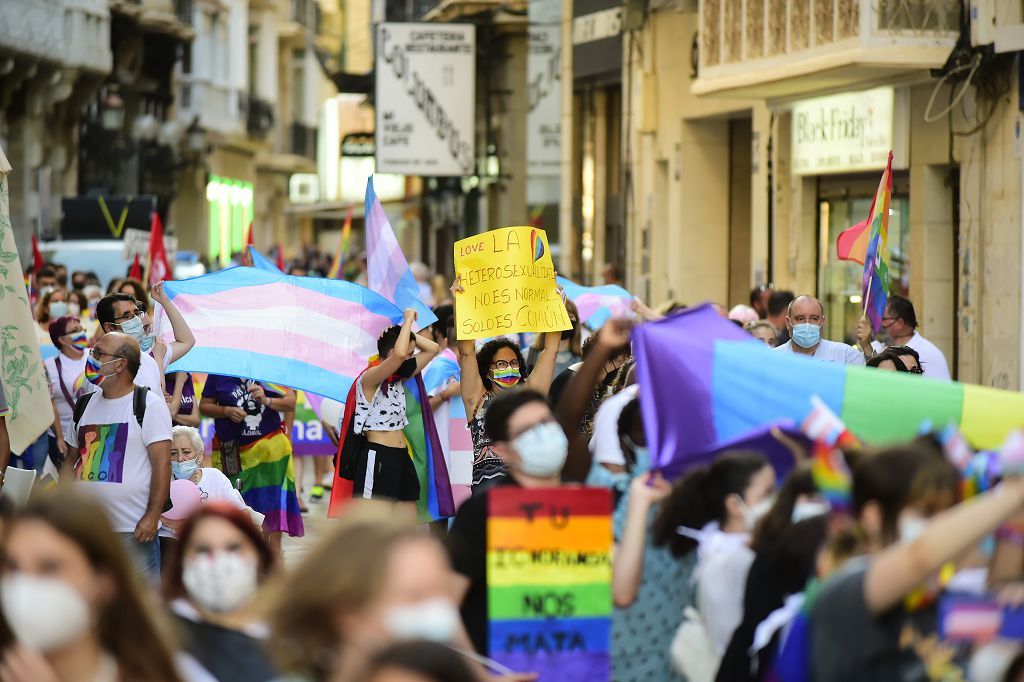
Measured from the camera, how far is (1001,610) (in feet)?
15.6

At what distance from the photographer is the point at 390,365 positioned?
10445 mm

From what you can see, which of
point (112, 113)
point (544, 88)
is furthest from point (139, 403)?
point (112, 113)

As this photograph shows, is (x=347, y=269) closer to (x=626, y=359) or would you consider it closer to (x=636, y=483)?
(x=626, y=359)

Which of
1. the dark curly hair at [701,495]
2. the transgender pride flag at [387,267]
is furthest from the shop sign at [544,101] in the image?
the dark curly hair at [701,495]

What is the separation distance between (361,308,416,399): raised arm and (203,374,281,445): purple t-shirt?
7.16 ft

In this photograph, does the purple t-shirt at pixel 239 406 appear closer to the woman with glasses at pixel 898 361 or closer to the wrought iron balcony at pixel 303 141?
the woman with glasses at pixel 898 361

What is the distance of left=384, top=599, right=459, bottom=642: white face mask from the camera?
4051mm

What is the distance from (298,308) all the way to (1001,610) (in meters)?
7.47

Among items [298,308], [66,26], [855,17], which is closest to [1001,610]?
[298,308]

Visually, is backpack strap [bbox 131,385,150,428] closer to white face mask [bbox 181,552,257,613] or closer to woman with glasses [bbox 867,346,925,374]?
woman with glasses [bbox 867,346,925,374]

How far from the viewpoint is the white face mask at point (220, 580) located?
5.22m

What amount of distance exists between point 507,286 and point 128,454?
2792 millimetres

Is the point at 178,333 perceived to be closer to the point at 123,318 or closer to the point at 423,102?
the point at 123,318

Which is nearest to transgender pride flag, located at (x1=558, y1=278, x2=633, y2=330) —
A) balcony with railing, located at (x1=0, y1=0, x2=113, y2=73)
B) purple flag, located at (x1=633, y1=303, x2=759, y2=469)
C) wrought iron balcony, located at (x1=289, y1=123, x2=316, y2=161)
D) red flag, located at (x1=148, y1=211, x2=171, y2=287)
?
red flag, located at (x1=148, y1=211, x2=171, y2=287)
